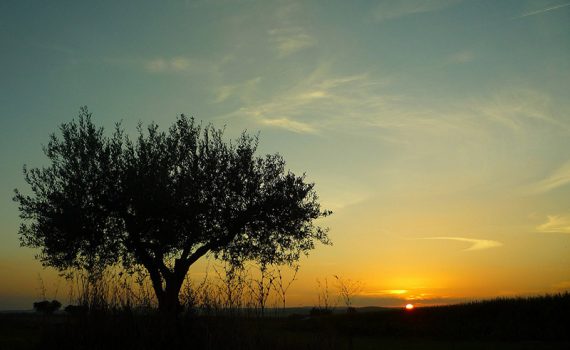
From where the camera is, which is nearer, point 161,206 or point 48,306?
point 48,306

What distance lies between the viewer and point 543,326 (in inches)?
875

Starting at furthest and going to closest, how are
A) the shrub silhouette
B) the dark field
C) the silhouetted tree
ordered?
1. the silhouetted tree
2. the shrub silhouette
3. the dark field

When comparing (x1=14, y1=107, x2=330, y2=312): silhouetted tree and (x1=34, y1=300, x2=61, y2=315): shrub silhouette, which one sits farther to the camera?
(x1=14, y1=107, x2=330, y2=312): silhouetted tree

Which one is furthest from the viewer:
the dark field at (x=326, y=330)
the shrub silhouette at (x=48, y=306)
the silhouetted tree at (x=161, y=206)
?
the silhouetted tree at (x=161, y=206)

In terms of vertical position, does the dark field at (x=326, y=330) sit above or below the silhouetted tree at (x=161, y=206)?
below

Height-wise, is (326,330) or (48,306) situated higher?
(48,306)

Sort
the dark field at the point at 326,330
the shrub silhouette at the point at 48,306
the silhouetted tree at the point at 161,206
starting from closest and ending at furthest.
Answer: the dark field at the point at 326,330 → the shrub silhouette at the point at 48,306 → the silhouetted tree at the point at 161,206

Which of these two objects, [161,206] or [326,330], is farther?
[161,206]

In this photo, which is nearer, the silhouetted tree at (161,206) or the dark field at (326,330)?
the dark field at (326,330)

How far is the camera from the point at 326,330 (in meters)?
12.0

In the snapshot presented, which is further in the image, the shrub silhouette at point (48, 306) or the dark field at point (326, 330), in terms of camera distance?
the shrub silhouette at point (48, 306)

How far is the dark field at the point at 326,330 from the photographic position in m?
11.1

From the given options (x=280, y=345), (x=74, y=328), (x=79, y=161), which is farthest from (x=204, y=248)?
(x=280, y=345)

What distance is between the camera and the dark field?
11068 millimetres
